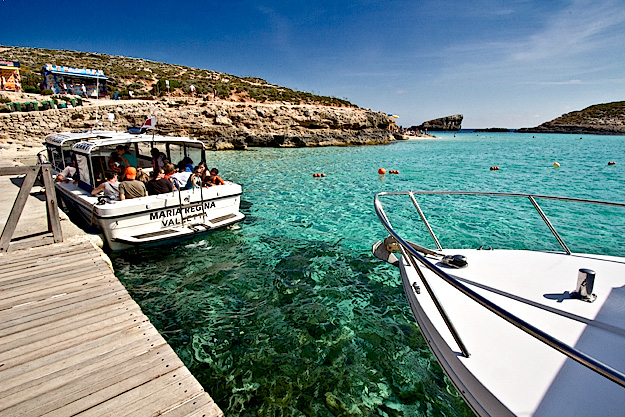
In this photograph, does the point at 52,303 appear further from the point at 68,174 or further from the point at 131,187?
the point at 68,174

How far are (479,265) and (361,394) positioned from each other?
2133mm

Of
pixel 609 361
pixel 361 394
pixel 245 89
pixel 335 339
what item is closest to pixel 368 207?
pixel 335 339

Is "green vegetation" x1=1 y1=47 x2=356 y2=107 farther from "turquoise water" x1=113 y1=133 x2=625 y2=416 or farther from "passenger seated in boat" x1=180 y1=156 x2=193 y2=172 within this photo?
"turquoise water" x1=113 y1=133 x2=625 y2=416

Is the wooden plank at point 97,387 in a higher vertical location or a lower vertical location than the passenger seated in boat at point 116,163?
lower

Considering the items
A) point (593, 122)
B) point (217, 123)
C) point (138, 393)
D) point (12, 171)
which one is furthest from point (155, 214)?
point (593, 122)

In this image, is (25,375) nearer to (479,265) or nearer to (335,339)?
(335,339)

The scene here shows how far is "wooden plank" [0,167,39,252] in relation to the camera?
536 cm

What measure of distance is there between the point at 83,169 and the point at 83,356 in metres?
6.39

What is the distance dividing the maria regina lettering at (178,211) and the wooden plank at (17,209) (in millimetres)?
2123

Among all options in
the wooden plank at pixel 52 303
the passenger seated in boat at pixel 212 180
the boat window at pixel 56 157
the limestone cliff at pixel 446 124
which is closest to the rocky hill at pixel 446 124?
the limestone cliff at pixel 446 124

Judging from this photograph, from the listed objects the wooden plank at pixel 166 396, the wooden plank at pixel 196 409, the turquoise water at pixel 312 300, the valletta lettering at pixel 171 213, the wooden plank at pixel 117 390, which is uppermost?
the valletta lettering at pixel 171 213

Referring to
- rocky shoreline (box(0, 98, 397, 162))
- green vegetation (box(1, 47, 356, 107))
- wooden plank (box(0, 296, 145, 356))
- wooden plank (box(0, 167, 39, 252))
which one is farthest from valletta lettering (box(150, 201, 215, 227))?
green vegetation (box(1, 47, 356, 107))

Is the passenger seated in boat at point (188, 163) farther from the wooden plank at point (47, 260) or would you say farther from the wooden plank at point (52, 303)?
the wooden plank at point (52, 303)

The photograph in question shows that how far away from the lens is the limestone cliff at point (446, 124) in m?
169
